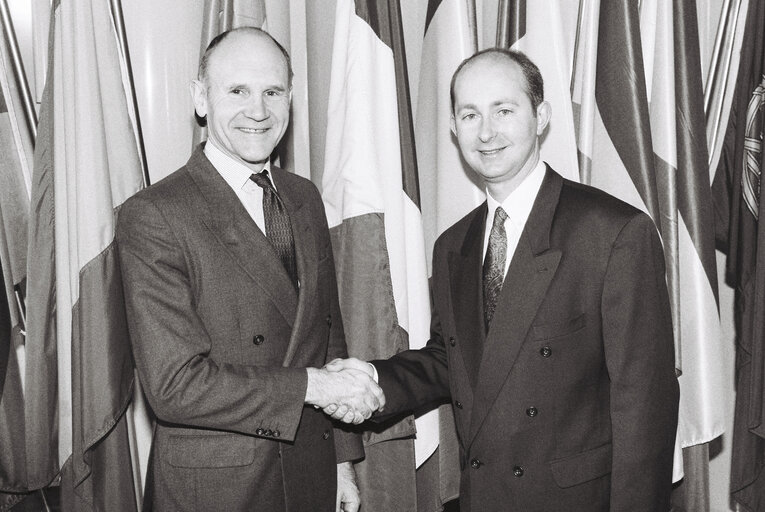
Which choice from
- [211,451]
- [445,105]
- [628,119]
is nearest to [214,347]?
[211,451]

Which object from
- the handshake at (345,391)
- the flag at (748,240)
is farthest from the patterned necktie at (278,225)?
the flag at (748,240)

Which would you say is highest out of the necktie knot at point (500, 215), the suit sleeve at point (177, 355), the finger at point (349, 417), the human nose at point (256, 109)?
the human nose at point (256, 109)

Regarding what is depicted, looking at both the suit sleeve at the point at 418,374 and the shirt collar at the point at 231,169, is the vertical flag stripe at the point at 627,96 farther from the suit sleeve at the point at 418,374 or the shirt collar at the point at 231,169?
the shirt collar at the point at 231,169

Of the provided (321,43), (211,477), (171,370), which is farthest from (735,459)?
(321,43)

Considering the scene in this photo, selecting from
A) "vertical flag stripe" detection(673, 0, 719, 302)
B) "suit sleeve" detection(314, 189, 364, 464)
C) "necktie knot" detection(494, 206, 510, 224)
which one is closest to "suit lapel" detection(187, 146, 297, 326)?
"suit sleeve" detection(314, 189, 364, 464)

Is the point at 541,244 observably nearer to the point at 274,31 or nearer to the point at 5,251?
the point at 274,31

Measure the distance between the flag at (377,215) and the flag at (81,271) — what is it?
74 cm

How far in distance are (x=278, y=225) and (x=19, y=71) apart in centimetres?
137

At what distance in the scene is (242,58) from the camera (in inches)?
71.8

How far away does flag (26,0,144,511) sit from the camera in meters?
2.04

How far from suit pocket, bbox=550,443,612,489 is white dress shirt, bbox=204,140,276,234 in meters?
1.03

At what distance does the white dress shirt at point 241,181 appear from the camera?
1825 millimetres

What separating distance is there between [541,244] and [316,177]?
1054 millimetres

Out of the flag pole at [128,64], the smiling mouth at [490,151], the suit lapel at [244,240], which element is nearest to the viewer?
the suit lapel at [244,240]
